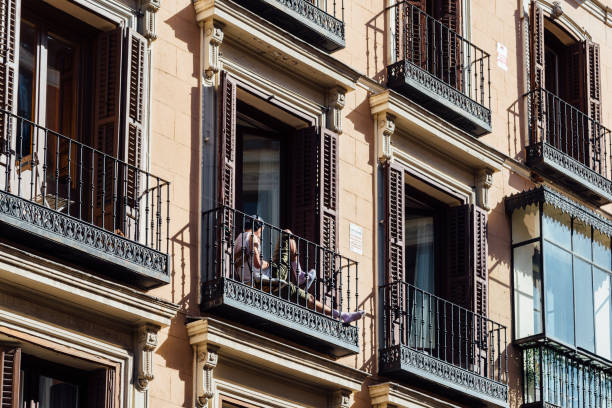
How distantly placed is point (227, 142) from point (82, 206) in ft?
6.61

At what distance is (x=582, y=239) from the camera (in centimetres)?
2253

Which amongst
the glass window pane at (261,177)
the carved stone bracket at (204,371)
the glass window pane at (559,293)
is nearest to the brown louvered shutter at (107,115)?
the carved stone bracket at (204,371)

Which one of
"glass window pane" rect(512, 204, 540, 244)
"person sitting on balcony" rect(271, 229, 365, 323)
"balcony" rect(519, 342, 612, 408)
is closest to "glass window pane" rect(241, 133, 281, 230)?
"person sitting on balcony" rect(271, 229, 365, 323)

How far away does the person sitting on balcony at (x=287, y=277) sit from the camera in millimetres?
17969

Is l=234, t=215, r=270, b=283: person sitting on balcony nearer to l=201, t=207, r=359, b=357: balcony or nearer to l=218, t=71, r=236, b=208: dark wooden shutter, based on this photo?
l=201, t=207, r=359, b=357: balcony

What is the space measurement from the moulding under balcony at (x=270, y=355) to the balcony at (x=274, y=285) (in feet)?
0.57

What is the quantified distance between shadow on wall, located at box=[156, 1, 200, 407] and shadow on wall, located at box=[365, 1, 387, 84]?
10.4 ft

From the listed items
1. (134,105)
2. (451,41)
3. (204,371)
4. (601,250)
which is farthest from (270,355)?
(601,250)

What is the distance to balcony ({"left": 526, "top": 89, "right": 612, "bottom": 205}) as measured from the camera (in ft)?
75.0

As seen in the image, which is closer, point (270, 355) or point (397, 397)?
point (270, 355)

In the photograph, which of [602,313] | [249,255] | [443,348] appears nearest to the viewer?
[249,255]

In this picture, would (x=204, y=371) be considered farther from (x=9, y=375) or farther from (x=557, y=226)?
(x=557, y=226)

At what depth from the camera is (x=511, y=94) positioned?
23.1 metres

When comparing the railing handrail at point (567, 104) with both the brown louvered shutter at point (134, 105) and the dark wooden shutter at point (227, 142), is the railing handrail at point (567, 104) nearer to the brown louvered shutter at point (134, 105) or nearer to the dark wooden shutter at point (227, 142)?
the dark wooden shutter at point (227, 142)
